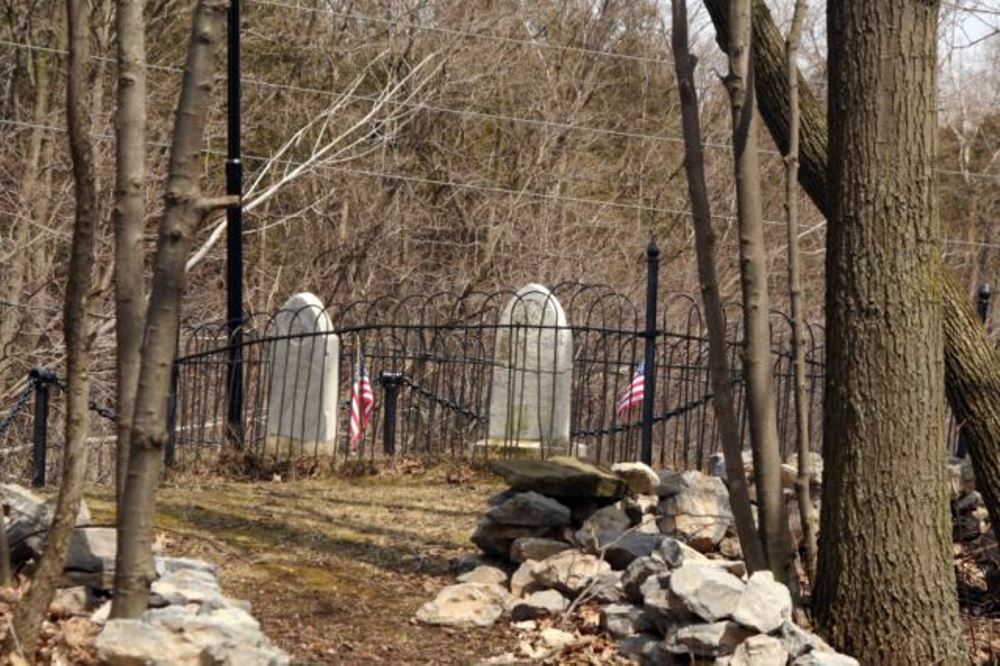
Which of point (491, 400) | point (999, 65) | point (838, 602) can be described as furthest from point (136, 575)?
point (999, 65)

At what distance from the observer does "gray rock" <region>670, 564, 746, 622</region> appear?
215 inches

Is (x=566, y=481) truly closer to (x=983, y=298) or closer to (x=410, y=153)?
(x=983, y=298)

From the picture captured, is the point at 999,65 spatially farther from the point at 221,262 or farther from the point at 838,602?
the point at 838,602

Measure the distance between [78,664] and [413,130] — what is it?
19.5 meters

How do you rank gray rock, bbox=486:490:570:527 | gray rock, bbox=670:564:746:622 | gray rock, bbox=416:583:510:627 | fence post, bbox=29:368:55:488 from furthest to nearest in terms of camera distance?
fence post, bbox=29:368:55:488 < gray rock, bbox=486:490:570:527 < gray rock, bbox=416:583:510:627 < gray rock, bbox=670:564:746:622

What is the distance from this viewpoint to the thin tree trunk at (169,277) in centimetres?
428

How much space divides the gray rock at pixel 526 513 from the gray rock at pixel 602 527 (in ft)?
0.47

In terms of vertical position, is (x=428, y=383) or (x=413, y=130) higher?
(x=413, y=130)

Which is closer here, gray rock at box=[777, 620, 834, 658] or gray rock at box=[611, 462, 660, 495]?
gray rock at box=[777, 620, 834, 658]

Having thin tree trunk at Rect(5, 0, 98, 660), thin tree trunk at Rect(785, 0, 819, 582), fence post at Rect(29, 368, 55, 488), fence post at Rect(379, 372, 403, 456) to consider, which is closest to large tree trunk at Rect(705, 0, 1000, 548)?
thin tree trunk at Rect(785, 0, 819, 582)

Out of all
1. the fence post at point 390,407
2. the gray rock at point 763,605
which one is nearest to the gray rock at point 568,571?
the gray rock at point 763,605

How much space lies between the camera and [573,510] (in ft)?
23.0

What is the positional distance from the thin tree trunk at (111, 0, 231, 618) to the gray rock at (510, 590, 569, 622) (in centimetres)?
227

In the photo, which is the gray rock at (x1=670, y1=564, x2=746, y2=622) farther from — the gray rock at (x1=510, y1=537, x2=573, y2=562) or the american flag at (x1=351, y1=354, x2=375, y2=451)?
the american flag at (x1=351, y1=354, x2=375, y2=451)
